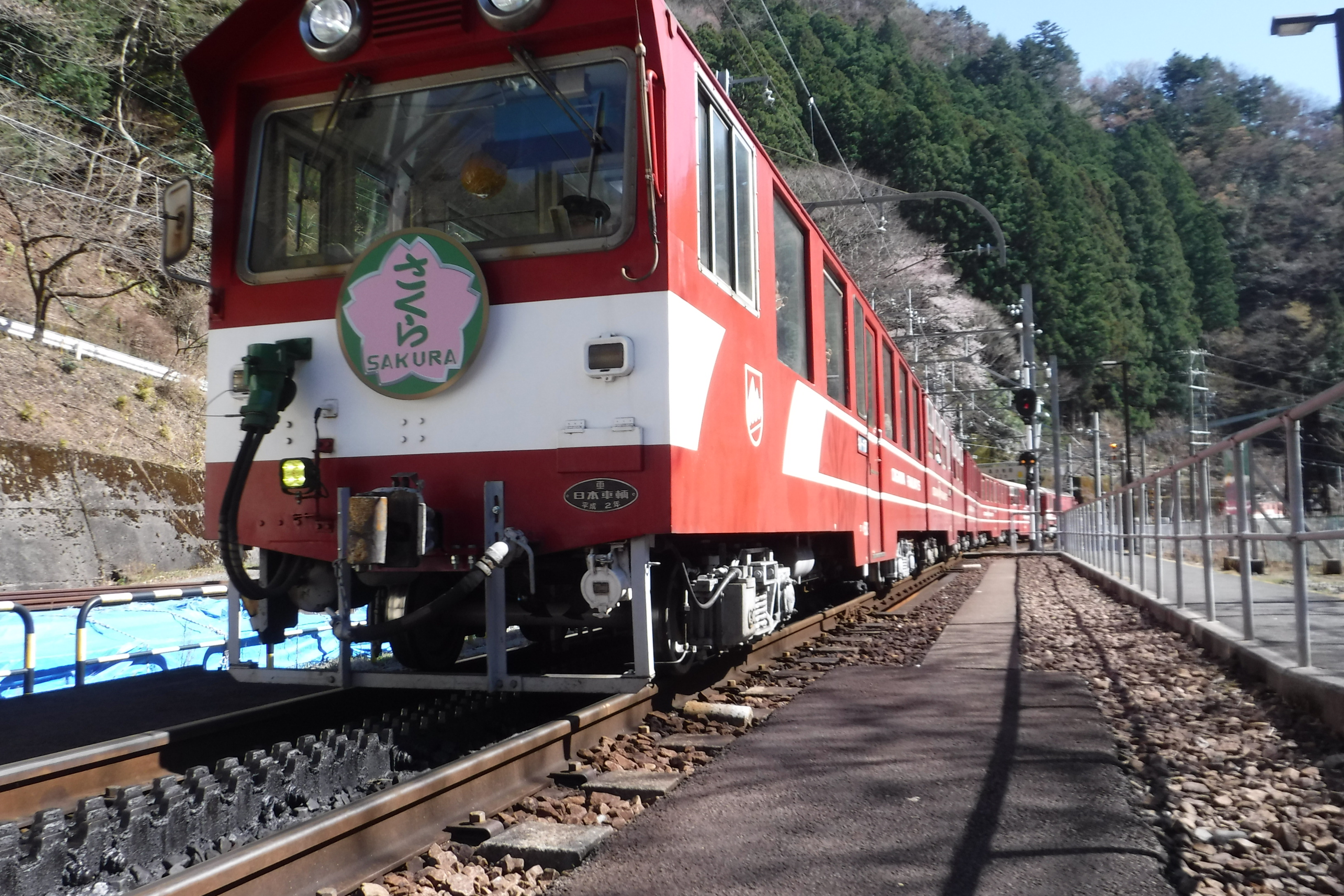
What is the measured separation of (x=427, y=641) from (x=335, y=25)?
9.73ft

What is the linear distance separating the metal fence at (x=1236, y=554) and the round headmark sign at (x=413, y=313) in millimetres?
3558

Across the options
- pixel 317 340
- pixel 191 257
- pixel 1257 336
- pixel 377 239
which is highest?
pixel 1257 336

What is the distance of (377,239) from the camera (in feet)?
15.4

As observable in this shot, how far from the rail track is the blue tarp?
10.5 ft

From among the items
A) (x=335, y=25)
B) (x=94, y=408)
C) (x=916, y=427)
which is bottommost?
(x=916, y=427)

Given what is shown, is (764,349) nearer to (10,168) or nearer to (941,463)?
(941,463)

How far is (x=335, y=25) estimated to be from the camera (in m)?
4.77

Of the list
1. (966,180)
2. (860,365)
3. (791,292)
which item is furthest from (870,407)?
(966,180)

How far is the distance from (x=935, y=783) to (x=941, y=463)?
1327 centimetres

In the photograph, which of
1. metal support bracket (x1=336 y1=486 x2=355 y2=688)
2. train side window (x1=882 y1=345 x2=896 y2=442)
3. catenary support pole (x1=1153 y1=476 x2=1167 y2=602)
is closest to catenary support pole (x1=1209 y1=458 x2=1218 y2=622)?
catenary support pole (x1=1153 y1=476 x2=1167 y2=602)

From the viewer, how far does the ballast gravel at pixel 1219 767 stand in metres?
2.99

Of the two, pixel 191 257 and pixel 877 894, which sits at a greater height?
pixel 191 257

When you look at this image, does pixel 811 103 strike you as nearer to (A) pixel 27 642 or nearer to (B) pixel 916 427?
(B) pixel 916 427

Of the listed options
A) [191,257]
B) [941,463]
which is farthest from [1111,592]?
[191,257]
